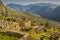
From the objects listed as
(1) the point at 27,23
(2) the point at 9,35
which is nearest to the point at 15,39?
(2) the point at 9,35

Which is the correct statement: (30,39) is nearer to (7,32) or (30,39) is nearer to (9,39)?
(9,39)

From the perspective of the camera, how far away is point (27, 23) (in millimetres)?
79062

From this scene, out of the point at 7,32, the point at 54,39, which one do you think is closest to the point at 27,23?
the point at 7,32

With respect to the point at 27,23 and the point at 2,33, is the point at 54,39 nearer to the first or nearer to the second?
the point at 2,33

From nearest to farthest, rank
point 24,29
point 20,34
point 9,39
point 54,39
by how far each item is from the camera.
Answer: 1. point 54,39
2. point 9,39
3. point 20,34
4. point 24,29

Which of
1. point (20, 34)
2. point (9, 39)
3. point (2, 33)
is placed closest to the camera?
point (9, 39)

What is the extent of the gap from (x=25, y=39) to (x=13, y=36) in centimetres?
698

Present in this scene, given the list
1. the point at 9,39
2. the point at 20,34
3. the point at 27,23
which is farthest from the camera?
the point at 27,23

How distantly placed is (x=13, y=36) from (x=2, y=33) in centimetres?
487

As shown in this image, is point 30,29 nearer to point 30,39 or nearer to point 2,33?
point 2,33

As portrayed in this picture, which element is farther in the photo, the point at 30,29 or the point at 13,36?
the point at 30,29

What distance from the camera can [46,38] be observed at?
5519 centimetres

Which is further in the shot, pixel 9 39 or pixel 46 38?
pixel 46 38

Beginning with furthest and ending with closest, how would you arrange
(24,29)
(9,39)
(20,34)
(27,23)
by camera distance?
(27,23) → (24,29) → (20,34) → (9,39)
